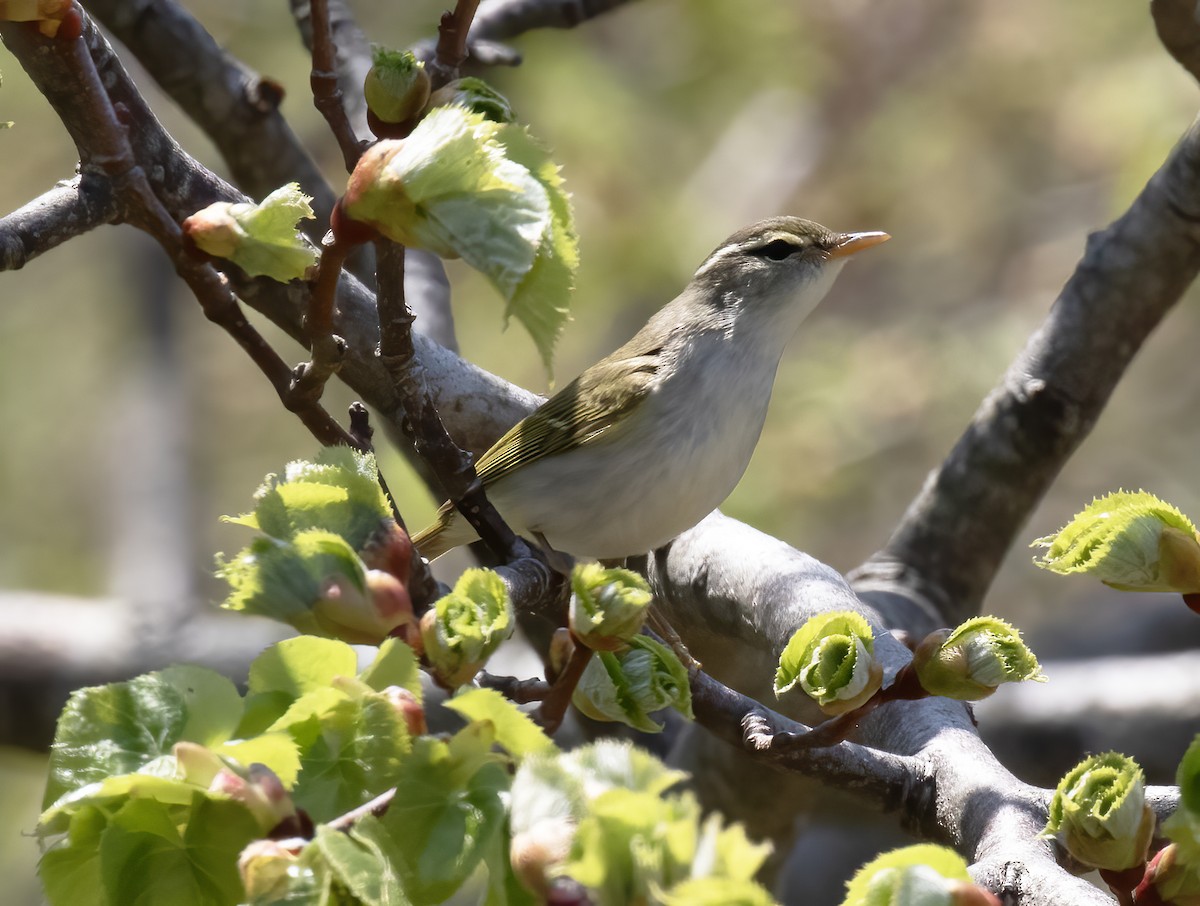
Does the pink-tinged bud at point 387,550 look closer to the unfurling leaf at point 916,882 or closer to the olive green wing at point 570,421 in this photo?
Result: the unfurling leaf at point 916,882

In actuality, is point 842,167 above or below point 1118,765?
above

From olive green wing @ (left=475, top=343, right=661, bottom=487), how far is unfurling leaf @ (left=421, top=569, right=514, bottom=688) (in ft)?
6.39

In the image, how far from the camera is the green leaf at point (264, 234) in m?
1.13

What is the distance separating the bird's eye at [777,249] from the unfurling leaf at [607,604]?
258 centimetres

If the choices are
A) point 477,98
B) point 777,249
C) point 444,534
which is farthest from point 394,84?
point 777,249

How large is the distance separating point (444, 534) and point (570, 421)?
423mm

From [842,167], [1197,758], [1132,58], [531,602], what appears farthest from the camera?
[842,167]

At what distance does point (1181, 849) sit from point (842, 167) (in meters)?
5.84

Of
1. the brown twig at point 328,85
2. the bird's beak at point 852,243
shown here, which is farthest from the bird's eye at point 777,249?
the brown twig at point 328,85

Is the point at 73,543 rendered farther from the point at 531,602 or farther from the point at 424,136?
the point at 424,136

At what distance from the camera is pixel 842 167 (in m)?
6.47

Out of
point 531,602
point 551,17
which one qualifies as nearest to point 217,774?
point 531,602

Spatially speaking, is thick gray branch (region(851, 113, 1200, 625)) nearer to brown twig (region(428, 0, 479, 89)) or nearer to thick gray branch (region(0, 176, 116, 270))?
brown twig (region(428, 0, 479, 89))

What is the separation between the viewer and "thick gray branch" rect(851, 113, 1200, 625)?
2.90 metres
